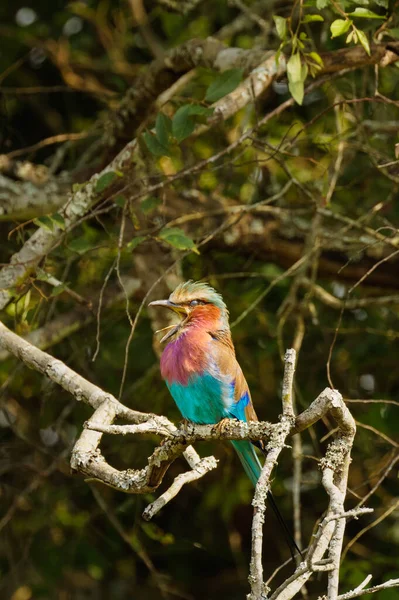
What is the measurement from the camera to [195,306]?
13.3 feet

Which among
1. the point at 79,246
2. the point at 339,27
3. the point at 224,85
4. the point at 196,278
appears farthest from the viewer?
the point at 196,278

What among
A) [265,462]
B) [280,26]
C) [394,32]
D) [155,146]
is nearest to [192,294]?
[155,146]

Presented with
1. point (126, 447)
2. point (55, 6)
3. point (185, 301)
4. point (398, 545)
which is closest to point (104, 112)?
point (55, 6)

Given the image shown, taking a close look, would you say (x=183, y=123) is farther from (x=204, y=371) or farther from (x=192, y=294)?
(x=204, y=371)

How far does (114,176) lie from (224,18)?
9.54 feet

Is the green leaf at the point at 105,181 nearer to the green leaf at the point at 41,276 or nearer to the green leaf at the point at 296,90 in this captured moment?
the green leaf at the point at 41,276

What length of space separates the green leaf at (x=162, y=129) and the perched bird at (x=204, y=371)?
640 millimetres

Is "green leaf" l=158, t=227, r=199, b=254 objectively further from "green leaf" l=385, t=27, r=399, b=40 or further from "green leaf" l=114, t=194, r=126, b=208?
"green leaf" l=385, t=27, r=399, b=40

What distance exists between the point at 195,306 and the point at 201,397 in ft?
1.61

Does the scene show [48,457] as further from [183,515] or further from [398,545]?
[398,545]

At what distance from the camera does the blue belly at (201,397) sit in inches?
146

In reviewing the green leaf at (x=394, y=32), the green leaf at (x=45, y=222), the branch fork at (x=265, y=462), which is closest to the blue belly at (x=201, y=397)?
the branch fork at (x=265, y=462)

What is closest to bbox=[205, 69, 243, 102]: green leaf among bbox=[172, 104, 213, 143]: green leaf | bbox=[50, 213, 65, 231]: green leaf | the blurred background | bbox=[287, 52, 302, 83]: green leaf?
bbox=[172, 104, 213, 143]: green leaf

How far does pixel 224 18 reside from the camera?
645 cm
